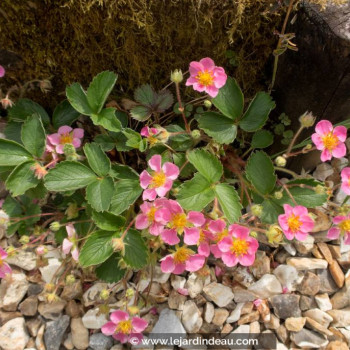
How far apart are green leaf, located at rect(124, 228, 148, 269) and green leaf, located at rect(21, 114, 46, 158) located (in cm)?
39

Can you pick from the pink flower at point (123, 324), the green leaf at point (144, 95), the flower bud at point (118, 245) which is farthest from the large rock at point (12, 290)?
the green leaf at point (144, 95)

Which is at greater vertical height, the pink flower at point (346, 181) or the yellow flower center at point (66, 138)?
the pink flower at point (346, 181)

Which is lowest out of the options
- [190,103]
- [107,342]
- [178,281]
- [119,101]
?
[107,342]

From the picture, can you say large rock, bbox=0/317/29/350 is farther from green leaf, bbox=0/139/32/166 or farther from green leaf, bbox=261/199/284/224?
green leaf, bbox=261/199/284/224

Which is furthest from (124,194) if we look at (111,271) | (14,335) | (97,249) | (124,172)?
(14,335)

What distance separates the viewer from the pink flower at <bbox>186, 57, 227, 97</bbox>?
1112 mm

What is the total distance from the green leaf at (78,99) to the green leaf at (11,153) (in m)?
0.22

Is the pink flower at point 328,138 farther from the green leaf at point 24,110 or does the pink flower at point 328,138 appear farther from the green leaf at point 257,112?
the green leaf at point 24,110

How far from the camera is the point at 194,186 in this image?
1.06 metres

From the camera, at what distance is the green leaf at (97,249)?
3.57 feet

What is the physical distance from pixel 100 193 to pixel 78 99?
32 centimetres

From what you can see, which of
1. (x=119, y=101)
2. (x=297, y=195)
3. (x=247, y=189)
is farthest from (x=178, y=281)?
(x=119, y=101)

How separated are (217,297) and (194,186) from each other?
597 millimetres

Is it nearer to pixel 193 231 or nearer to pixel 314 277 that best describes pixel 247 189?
pixel 193 231
